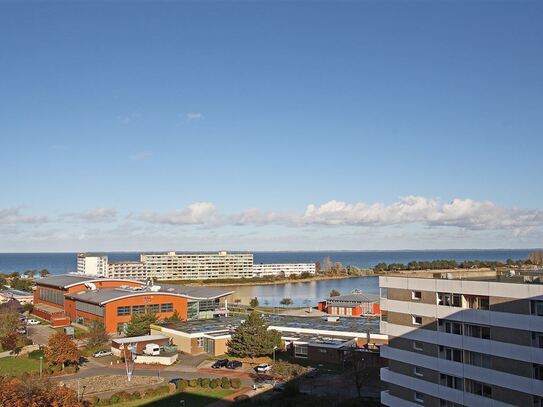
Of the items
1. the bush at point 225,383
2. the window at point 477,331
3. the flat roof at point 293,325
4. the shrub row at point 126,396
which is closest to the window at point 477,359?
the window at point 477,331

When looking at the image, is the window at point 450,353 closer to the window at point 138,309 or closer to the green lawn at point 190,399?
the green lawn at point 190,399

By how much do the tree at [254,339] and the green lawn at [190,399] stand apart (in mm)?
7034

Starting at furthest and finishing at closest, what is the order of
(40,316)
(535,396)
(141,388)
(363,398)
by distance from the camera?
(40,316), (141,388), (363,398), (535,396)

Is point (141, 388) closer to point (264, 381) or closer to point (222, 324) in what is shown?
point (264, 381)

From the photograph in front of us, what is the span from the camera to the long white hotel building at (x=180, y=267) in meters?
140

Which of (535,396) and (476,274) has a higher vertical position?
(476,274)

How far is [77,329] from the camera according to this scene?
184ft

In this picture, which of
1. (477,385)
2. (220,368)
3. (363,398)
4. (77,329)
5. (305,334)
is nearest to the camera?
(477,385)

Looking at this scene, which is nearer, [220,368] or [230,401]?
[230,401]

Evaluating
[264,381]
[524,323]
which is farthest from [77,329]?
[524,323]

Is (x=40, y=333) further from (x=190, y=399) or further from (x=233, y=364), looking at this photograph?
(x=190, y=399)

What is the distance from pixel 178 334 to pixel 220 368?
786 centimetres

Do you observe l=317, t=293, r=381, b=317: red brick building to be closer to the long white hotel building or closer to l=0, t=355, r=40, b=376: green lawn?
l=0, t=355, r=40, b=376: green lawn

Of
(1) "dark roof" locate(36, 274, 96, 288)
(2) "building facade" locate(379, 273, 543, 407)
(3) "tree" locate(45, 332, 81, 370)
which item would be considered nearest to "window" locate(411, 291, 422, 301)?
(2) "building facade" locate(379, 273, 543, 407)
